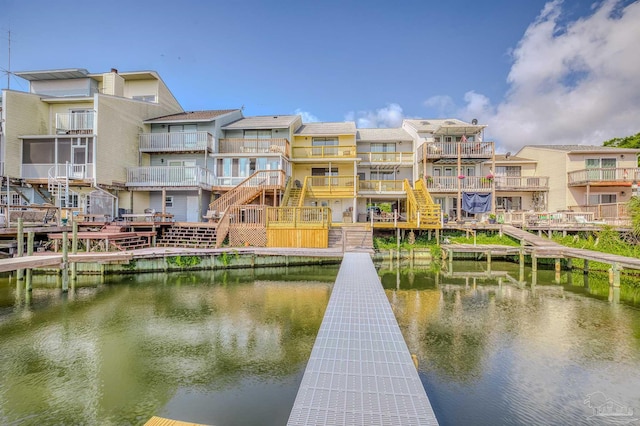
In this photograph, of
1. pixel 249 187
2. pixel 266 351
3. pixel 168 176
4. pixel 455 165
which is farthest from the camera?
pixel 455 165

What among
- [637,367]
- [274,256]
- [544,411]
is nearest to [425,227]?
[274,256]

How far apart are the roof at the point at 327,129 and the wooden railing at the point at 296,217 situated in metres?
10.8

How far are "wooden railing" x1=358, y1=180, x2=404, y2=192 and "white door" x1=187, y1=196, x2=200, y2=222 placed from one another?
12556 millimetres

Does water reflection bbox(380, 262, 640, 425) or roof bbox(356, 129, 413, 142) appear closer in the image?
water reflection bbox(380, 262, 640, 425)

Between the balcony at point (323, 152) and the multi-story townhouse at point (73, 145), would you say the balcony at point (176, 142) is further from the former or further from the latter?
the balcony at point (323, 152)

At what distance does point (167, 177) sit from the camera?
71.4 feet

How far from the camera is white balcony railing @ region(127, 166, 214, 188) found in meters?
21.3

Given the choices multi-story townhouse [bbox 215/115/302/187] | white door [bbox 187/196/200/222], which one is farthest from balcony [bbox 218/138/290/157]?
white door [bbox 187/196/200/222]

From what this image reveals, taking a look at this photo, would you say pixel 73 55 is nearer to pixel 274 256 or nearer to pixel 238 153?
pixel 238 153

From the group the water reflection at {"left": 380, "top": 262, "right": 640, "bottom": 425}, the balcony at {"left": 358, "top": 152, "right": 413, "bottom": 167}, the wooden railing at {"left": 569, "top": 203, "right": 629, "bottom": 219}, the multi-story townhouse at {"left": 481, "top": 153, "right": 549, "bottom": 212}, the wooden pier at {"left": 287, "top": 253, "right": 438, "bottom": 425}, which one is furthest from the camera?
the balcony at {"left": 358, "top": 152, "right": 413, "bottom": 167}

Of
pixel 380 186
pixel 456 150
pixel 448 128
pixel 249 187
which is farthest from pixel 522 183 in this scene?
pixel 249 187

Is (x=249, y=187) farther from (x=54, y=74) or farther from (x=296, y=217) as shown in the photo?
(x=54, y=74)

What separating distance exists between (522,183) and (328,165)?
16.4 m

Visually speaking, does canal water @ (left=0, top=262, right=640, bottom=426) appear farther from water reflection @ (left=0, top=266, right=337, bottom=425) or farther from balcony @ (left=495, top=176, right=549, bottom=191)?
balcony @ (left=495, top=176, right=549, bottom=191)
